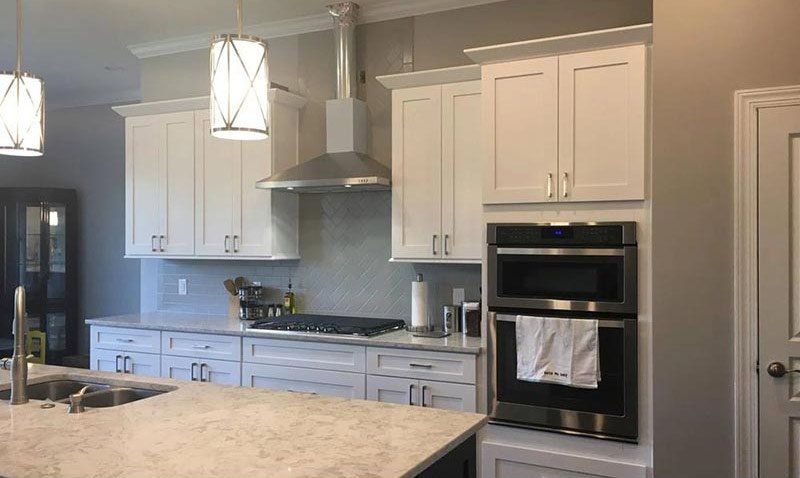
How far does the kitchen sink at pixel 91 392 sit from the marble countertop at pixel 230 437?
0.30 m

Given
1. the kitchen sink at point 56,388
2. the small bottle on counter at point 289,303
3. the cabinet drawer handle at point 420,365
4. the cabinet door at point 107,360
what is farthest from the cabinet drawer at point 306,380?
the kitchen sink at point 56,388

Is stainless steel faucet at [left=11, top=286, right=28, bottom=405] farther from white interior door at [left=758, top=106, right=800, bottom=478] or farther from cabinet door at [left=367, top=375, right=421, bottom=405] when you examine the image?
white interior door at [left=758, top=106, right=800, bottom=478]

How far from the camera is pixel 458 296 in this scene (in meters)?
3.99

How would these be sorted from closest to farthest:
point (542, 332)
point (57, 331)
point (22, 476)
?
point (22, 476) < point (542, 332) < point (57, 331)

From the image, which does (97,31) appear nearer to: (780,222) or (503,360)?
(503,360)

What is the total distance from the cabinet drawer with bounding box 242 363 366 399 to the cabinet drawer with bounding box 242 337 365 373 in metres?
0.03

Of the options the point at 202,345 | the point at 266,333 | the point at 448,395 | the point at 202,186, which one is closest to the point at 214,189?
the point at 202,186

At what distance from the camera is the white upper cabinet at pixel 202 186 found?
432 cm

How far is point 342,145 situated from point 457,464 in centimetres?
259

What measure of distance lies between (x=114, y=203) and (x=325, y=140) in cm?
304

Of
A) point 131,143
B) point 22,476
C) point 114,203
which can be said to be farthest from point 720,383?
point 114,203

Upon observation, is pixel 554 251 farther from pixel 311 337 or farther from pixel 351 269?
pixel 351 269

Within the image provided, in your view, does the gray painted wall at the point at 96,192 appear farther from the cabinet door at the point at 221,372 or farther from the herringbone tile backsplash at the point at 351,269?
the cabinet door at the point at 221,372

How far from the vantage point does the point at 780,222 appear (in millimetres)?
2721
